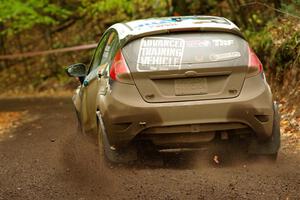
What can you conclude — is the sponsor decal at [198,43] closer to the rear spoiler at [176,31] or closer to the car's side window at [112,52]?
the rear spoiler at [176,31]

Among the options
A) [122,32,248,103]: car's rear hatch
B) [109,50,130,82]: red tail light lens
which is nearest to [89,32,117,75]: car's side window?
[109,50,130,82]: red tail light lens

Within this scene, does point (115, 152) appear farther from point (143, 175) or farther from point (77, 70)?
point (77, 70)

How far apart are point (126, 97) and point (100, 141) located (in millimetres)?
857

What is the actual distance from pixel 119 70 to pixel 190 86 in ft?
2.53

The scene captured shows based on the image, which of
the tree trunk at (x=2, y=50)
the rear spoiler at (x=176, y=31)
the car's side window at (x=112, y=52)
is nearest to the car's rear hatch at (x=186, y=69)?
the rear spoiler at (x=176, y=31)

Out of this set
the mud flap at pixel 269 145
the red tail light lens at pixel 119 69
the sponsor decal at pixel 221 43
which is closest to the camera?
the red tail light lens at pixel 119 69

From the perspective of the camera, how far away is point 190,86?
7688 millimetres

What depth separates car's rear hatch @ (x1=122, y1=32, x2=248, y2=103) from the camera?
7.65 metres

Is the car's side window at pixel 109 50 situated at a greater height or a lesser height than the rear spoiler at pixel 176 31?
lesser

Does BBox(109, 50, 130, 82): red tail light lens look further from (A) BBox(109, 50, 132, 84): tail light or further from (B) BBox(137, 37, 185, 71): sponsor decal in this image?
(B) BBox(137, 37, 185, 71): sponsor decal

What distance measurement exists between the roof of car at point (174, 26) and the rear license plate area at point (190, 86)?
0.61 meters

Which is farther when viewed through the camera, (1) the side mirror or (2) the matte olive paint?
(1) the side mirror

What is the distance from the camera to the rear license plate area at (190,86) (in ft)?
25.2

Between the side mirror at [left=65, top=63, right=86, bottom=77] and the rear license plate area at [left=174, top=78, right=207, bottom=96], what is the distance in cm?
252
